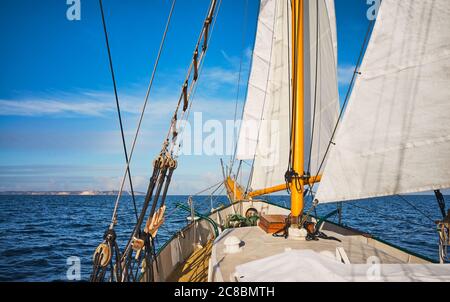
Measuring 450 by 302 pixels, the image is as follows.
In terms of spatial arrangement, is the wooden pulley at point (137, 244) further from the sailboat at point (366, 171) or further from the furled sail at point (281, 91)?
the furled sail at point (281, 91)

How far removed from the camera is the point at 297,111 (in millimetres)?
7734

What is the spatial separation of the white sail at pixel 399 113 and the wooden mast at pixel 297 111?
187 centimetres

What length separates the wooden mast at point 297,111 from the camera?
24.1 feet

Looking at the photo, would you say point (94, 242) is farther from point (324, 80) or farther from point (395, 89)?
point (395, 89)

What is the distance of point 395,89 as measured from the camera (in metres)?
4.84

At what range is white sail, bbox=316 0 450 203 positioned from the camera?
4396 mm

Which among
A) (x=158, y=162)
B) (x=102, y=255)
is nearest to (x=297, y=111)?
(x=158, y=162)

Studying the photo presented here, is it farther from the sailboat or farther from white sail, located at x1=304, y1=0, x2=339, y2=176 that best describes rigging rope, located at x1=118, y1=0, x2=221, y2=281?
white sail, located at x1=304, y1=0, x2=339, y2=176

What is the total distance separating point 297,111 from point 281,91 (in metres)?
8.61

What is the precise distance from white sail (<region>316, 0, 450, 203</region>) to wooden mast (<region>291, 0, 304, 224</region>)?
1.87 m

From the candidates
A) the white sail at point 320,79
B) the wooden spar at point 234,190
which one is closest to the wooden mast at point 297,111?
the white sail at point 320,79

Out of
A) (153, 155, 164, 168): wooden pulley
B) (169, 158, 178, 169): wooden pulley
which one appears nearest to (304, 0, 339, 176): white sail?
(169, 158, 178, 169): wooden pulley

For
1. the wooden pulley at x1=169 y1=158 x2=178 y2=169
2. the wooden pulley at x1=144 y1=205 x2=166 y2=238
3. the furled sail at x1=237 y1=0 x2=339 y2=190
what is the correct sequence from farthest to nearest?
the furled sail at x1=237 y1=0 x2=339 y2=190 < the wooden pulley at x1=169 y1=158 x2=178 y2=169 < the wooden pulley at x1=144 y1=205 x2=166 y2=238

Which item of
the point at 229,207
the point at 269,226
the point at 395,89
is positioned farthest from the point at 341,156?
the point at 229,207
